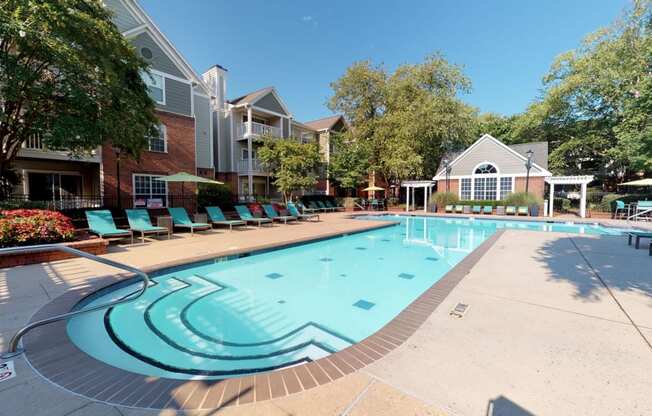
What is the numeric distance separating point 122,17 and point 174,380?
18.6 m

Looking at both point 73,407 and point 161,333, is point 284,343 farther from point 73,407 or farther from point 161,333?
point 73,407

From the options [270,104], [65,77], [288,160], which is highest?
[270,104]

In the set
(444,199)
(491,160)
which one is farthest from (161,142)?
(491,160)

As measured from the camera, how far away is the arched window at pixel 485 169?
21.0m

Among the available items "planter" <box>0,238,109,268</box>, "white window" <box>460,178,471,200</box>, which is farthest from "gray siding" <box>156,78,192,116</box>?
"white window" <box>460,178,471,200</box>

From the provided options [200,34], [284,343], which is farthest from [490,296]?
[200,34]

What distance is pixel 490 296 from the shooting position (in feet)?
13.5

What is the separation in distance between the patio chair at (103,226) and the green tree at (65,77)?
81.7 inches

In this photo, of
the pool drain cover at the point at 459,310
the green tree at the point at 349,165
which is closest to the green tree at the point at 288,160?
the green tree at the point at 349,165

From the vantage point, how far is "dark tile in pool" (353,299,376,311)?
4.87m

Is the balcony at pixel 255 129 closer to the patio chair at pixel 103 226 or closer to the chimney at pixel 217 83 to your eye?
A: the chimney at pixel 217 83

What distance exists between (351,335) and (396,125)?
23127mm

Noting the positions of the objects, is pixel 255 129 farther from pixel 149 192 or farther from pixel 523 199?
pixel 523 199

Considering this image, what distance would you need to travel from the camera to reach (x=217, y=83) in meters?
20.0
